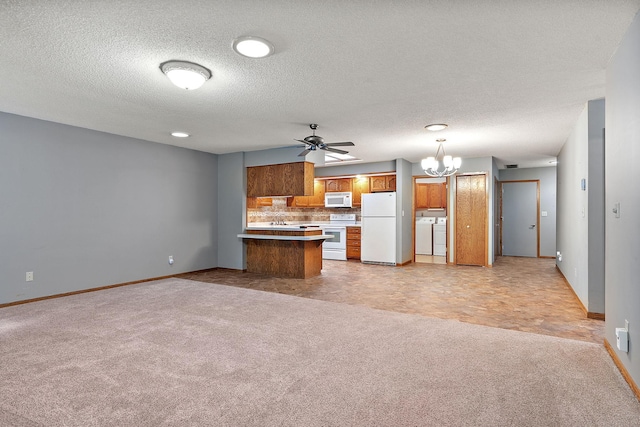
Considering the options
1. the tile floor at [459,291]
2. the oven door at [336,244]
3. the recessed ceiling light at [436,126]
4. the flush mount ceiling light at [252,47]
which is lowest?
the tile floor at [459,291]

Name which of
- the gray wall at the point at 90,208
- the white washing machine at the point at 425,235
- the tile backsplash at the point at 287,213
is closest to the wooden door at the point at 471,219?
the white washing machine at the point at 425,235

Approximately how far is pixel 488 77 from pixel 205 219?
18.7ft

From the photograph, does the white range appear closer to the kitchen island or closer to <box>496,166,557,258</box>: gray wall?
the kitchen island

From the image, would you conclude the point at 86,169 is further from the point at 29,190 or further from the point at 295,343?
the point at 295,343

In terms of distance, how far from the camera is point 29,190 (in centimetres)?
452

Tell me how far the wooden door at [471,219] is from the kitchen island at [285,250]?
3191mm

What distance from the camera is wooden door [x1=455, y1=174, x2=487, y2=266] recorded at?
754 centimetres

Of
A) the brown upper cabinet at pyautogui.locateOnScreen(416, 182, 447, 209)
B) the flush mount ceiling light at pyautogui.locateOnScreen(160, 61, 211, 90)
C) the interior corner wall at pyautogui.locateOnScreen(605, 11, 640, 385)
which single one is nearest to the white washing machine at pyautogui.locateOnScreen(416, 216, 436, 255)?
the brown upper cabinet at pyautogui.locateOnScreen(416, 182, 447, 209)

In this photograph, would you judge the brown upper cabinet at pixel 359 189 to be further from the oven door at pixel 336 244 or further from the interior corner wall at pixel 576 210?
the interior corner wall at pixel 576 210

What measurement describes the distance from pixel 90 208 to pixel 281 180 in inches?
123

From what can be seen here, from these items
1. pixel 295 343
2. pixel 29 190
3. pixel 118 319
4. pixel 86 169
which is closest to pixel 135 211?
pixel 86 169

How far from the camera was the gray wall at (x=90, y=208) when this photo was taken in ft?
14.5

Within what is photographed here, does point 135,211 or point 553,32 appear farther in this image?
point 135,211

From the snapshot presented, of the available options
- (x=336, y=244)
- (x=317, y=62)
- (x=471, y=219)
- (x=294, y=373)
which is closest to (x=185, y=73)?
(x=317, y=62)
